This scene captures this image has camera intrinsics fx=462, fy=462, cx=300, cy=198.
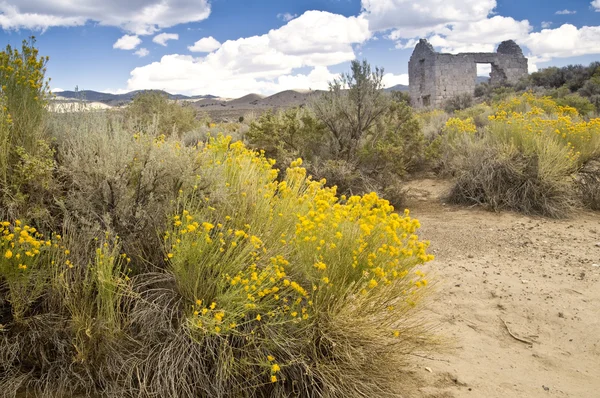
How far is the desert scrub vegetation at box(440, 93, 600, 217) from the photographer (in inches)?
274

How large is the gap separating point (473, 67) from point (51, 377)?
28.0 m

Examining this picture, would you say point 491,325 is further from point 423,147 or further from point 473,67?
point 473,67

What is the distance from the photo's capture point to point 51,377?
255 cm

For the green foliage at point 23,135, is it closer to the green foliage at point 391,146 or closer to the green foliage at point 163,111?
the green foliage at point 391,146

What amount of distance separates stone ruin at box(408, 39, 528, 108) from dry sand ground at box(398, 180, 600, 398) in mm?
20455

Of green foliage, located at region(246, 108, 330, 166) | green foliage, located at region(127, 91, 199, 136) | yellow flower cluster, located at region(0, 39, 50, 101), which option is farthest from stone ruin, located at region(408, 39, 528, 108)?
yellow flower cluster, located at region(0, 39, 50, 101)

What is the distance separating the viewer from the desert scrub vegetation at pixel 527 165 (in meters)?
6.95

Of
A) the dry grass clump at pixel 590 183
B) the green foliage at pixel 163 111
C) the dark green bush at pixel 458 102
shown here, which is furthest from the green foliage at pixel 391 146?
the dark green bush at pixel 458 102

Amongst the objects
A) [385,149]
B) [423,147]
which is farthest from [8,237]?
[423,147]

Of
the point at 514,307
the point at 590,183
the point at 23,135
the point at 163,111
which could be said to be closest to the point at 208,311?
the point at 23,135

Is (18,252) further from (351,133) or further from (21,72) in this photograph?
(351,133)

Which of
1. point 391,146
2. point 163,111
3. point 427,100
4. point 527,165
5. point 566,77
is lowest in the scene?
point 527,165

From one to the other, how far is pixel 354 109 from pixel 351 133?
44 cm

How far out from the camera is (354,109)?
8375mm
